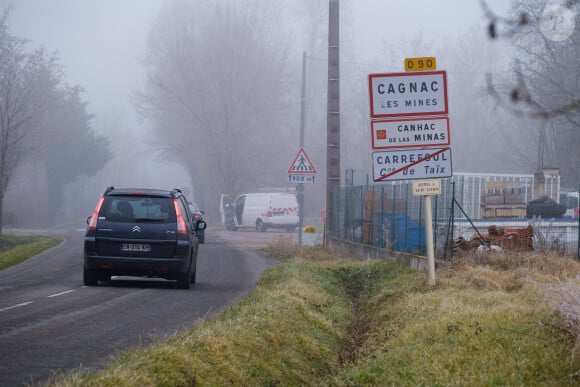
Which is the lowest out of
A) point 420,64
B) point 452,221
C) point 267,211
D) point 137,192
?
point 452,221

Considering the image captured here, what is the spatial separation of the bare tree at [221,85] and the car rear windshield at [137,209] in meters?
49.5

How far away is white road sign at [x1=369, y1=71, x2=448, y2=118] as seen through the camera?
12859 mm

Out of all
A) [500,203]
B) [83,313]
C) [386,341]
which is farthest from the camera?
[500,203]

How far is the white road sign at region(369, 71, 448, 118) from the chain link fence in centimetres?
325

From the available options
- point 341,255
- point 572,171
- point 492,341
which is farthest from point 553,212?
point 572,171

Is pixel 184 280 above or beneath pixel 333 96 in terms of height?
beneath

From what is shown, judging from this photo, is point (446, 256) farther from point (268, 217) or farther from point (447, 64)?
point (447, 64)

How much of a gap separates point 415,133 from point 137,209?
5.13 metres

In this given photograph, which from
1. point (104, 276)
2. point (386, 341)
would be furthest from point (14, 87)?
point (386, 341)

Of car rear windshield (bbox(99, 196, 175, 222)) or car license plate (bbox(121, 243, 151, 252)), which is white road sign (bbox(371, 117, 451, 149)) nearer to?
car rear windshield (bbox(99, 196, 175, 222))

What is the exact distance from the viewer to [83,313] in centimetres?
1134

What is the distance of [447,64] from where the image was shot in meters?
77.4

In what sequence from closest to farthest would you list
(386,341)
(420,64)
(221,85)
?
(386,341) → (420,64) → (221,85)

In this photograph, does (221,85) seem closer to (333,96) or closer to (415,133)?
(333,96)
